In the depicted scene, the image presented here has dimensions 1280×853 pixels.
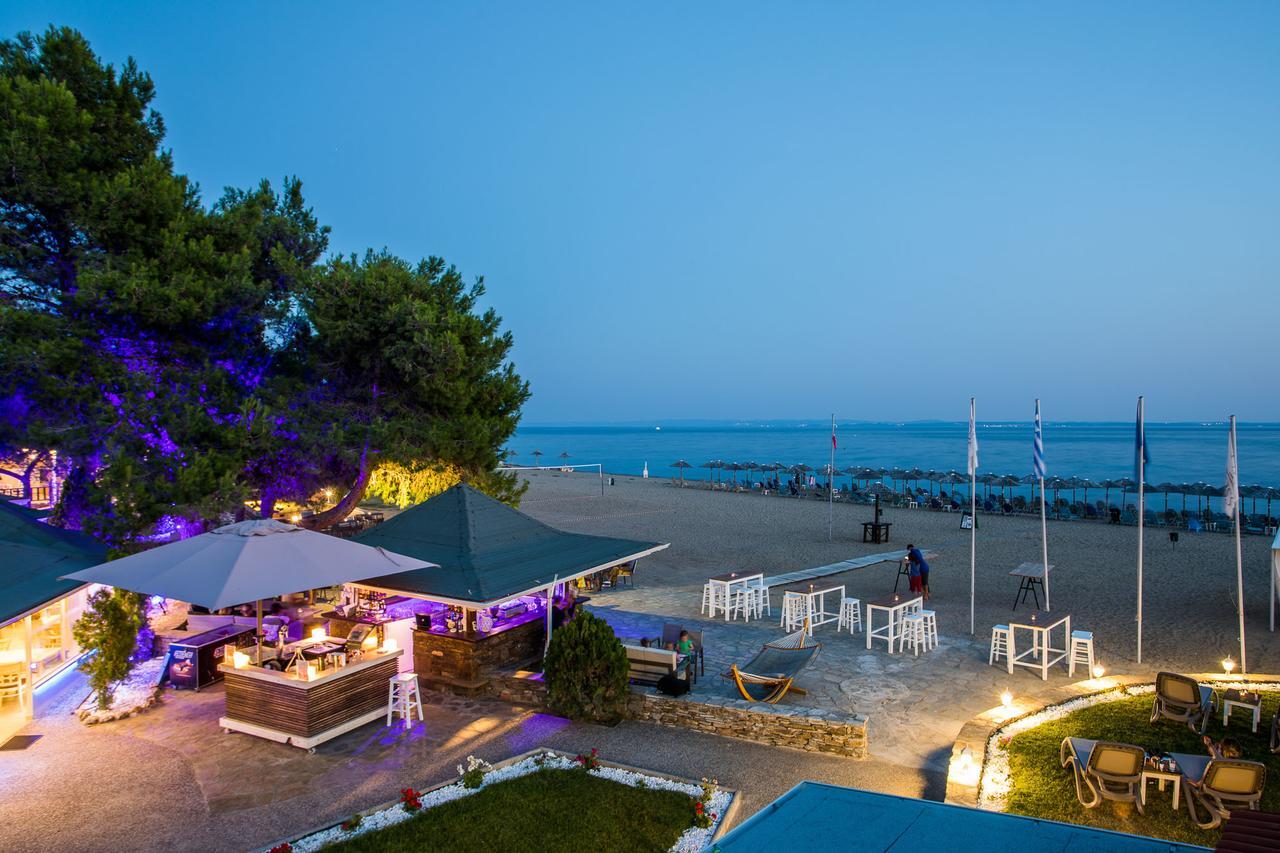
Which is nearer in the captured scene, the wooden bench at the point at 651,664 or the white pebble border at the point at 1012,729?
the white pebble border at the point at 1012,729

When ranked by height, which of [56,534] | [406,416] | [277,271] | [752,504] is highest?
[277,271]

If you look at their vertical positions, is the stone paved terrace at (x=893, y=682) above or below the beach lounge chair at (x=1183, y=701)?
below

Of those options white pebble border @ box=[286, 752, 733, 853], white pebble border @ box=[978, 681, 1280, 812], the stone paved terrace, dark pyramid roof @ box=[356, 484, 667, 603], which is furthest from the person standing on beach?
white pebble border @ box=[286, 752, 733, 853]

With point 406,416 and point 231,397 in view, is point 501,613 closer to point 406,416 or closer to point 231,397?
point 406,416

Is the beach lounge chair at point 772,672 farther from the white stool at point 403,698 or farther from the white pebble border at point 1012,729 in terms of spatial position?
the white stool at point 403,698

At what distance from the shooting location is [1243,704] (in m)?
7.46

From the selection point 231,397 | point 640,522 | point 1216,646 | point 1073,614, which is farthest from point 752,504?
point 231,397

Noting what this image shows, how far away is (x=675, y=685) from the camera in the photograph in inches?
319

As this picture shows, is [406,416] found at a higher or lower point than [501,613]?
higher

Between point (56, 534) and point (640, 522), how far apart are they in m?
17.7

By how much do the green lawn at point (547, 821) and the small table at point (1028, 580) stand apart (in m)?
8.32

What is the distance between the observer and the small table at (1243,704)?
718cm

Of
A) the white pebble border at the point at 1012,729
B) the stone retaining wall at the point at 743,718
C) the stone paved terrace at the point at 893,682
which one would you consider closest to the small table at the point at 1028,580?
the stone paved terrace at the point at 893,682

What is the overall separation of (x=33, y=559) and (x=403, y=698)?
A: 16.9 feet
